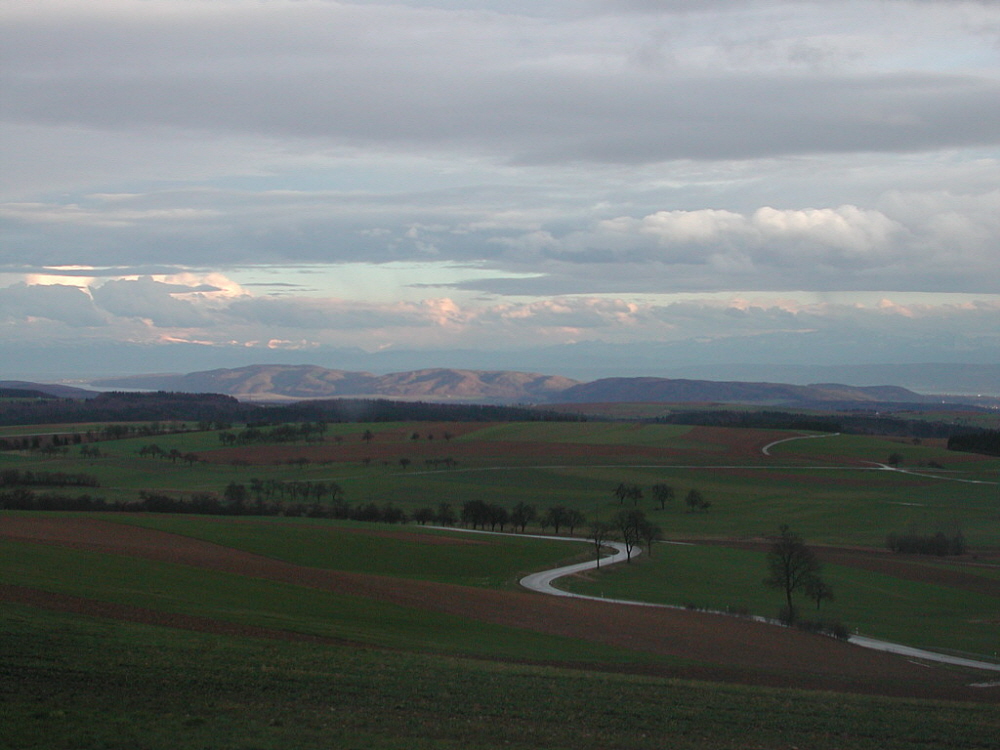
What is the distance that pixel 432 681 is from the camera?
22.5m

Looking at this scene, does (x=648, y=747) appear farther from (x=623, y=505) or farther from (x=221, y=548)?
(x=623, y=505)

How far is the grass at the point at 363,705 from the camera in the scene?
55.7 ft

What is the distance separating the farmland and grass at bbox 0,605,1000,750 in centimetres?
8

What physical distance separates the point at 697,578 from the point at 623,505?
116ft

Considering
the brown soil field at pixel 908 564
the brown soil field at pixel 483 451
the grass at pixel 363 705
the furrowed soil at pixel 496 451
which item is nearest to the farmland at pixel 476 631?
the grass at pixel 363 705

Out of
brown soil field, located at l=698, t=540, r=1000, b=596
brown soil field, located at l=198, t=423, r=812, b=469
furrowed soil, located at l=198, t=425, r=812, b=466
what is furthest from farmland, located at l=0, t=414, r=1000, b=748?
brown soil field, located at l=198, t=423, r=812, b=469

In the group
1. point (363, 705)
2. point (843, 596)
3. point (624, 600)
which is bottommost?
point (843, 596)

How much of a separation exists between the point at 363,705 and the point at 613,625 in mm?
19453

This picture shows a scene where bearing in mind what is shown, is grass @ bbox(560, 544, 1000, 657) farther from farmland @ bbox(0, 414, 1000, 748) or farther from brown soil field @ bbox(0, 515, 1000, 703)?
brown soil field @ bbox(0, 515, 1000, 703)

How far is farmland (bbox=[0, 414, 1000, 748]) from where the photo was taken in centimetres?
1880

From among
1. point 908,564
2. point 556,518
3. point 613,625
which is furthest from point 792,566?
point 556,518

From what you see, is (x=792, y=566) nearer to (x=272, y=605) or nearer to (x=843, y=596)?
(x=843, y=596)

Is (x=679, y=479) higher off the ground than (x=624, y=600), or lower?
higher

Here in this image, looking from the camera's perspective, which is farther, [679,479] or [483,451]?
[483,451]
